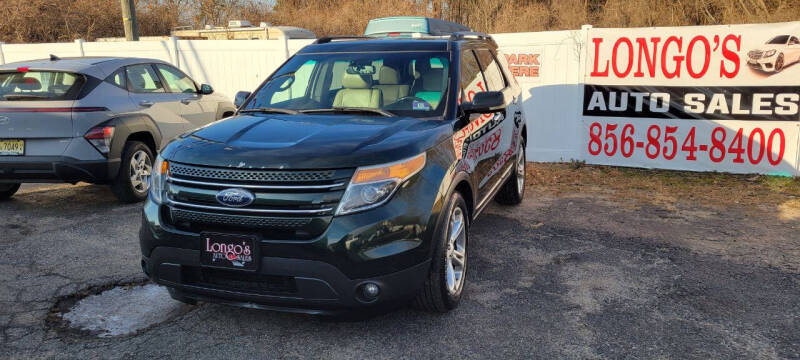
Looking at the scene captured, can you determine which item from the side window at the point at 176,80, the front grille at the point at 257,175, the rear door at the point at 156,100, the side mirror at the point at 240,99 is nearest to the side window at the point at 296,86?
the side mirror at the point at 240,99

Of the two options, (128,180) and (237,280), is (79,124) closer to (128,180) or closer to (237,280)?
(128,180)

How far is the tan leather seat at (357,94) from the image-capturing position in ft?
14.3

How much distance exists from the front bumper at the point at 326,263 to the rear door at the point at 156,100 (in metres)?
4.03

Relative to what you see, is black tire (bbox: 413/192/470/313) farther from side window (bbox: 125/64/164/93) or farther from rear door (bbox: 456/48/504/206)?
side window (bbox: 125/64/164/93)

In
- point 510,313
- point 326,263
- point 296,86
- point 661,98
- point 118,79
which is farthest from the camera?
point 661,98

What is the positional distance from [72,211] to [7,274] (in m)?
2.08

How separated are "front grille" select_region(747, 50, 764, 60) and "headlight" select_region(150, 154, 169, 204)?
727cm

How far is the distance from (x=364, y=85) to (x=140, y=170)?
Answer: 359cm

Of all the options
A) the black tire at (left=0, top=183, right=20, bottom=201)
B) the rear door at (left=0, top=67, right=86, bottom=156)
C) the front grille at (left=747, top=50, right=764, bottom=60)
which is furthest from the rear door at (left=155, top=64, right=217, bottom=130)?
the front grille at (left=747, top=50, right=764, bottom=60)

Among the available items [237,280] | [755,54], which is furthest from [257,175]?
[755,54]

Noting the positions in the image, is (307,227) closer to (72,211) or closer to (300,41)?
(72,211)

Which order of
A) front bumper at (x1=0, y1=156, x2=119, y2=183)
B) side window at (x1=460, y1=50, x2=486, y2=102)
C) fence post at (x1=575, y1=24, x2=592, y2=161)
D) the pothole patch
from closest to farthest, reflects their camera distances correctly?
the pothole patch < side window at (x1=460, y1=50, x2=486, y2=102) < front bumper at (x1=0, y1=156, x2=119, y2=183) < fence post at (x1=575, y1=24, x2=592, y2=161)

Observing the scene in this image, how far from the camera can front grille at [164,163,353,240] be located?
3.14m

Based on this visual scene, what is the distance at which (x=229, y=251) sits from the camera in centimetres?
A: 318
